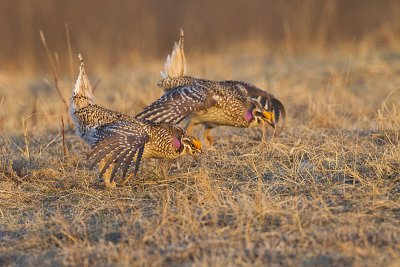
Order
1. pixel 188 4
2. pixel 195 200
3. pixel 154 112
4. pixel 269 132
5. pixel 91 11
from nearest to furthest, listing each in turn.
→ pixel 195 200 < pixel 154 112 < pixel 269 132 < pixel 91 11 < pixel 188 4

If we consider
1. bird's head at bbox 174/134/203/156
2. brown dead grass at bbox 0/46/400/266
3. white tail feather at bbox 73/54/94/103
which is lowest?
brown dead grass at bbox 0/46/400/266

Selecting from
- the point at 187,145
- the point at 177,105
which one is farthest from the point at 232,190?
the point at 177,105

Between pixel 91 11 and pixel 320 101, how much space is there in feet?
36.2

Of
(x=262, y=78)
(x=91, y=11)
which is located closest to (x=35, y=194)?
(x=262, y=78)

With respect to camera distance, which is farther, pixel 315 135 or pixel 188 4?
pixel 188 4

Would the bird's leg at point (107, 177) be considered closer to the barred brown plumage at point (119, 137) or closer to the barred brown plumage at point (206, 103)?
the barred brown plumage at point (119, 137)

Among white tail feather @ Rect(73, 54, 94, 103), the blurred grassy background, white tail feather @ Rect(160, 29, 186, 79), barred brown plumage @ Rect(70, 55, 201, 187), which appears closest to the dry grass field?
barred brown plumage @ Rect(70, 55, 201, 187)

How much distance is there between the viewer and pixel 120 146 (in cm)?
468

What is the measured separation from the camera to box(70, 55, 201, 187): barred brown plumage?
15.3 ft

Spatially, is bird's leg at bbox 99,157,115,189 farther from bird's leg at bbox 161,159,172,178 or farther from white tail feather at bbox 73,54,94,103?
white tail feather at bbox 73,54,94,103

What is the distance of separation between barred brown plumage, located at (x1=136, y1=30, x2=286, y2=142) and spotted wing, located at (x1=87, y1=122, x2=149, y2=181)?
0.74 metres

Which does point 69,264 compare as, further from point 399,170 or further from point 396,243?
point 399,170

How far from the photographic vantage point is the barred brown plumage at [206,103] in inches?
225

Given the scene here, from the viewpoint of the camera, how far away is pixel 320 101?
677 cm
